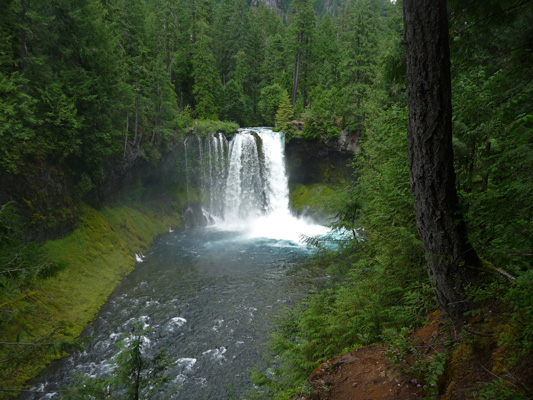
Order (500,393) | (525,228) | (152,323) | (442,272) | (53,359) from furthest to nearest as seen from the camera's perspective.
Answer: (152,323), (53,359), (442,272), (525,228), (500,393)

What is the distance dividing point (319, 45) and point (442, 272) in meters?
38.4

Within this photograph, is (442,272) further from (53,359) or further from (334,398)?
(53,359)

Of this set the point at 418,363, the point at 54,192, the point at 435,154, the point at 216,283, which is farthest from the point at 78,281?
the point at 435,154

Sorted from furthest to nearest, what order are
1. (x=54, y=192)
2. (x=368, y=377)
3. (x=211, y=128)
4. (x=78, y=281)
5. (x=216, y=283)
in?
(x=211, y=128) < (x=54, y=192) < (x=216, y=283) < (x=78, y=281) < (x=368, y=377)

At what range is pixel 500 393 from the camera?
2318 millimetres

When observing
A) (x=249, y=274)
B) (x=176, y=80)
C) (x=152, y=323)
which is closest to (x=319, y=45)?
(x=176, y=80)

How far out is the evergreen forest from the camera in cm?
309

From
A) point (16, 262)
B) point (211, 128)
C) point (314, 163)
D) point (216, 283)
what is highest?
point (211, 128)

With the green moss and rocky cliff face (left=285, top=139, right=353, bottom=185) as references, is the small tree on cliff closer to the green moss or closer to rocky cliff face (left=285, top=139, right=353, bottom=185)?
rocky cliff face (left=285, top=139, right=353, bottom=185)

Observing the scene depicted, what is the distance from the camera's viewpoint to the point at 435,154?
3.21m

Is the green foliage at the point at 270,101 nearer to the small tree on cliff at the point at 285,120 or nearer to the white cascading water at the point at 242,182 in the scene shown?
the small tree on cliff at the point at 285,120

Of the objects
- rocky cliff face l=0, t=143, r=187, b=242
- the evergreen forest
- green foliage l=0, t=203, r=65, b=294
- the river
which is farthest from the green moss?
green foliage l=0, t=203, r=65, b=294

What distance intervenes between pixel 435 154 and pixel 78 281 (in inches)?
597

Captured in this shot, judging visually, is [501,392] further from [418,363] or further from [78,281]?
[78,281]
